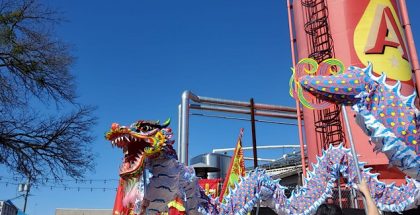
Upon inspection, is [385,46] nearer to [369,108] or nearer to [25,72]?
[369,108]

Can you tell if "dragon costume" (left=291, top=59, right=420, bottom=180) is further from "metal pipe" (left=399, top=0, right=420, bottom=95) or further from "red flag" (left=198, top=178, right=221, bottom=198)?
"red flag" (left=198, top=178, right=221, bottom=198)

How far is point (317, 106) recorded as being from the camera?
546cm

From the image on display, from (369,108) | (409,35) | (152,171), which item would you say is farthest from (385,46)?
(152,171)

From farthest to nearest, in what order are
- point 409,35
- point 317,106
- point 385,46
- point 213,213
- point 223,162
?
point 223,162 → point 409,35 → point 385,46 → point 213,213 → point 317,106

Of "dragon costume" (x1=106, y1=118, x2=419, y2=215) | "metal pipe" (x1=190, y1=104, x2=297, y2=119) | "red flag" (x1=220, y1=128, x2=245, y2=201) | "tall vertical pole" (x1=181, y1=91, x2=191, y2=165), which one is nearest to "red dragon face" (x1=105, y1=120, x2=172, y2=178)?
"dragon costume" (x1=106, y1=118, x2=419, y2=215)

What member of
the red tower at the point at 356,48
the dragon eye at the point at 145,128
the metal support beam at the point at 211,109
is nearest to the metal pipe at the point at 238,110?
the metal support beam at the point at 211,109

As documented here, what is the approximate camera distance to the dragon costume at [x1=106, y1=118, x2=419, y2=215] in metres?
5.24

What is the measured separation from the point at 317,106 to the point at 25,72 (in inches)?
166

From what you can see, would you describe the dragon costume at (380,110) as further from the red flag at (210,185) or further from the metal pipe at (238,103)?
the metal pipe at (238,103)

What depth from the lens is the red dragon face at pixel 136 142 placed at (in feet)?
17.0

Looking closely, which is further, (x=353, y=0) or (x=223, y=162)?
(x=223, y=162)

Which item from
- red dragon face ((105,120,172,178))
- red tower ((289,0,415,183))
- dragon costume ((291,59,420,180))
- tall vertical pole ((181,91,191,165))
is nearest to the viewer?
dragon costume ((291,59,420,180))

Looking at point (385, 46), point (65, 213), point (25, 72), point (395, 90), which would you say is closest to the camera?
point (395, 90)

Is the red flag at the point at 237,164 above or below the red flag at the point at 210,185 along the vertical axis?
above
